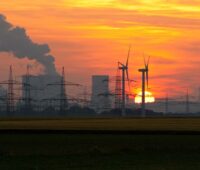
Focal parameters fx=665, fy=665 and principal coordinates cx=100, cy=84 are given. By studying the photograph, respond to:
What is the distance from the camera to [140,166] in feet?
107

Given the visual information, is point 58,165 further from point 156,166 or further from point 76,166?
point 156,166

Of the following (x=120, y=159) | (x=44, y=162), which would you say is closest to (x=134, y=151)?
(x=120, y=159)

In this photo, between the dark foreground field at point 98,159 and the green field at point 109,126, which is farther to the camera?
the green field at point 109,126

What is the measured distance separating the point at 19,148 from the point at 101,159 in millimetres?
11371

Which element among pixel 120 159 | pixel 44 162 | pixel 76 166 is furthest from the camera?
pixel 120 159

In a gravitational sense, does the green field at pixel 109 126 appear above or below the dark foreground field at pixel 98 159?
above

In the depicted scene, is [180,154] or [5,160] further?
[180,154]

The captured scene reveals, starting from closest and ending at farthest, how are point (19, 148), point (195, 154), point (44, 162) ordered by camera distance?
point (44, 162) → point (195, 154) → point (19, 148)

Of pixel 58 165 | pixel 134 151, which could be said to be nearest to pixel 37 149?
pixel 134 151

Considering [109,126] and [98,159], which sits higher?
[109,126]

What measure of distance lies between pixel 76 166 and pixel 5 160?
5.27m

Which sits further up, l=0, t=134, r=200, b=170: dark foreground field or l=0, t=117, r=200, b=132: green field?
l=0, t=117, r=200, b=132: green field

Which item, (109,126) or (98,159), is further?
(109,126)

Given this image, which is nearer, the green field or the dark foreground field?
the dark foreground field
